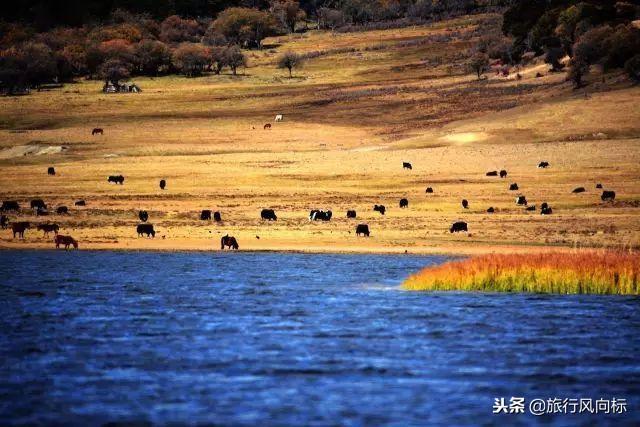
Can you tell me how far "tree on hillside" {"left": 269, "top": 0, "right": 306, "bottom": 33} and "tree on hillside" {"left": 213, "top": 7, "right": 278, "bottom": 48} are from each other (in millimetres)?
13789

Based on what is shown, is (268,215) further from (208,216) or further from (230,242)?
(230,242)

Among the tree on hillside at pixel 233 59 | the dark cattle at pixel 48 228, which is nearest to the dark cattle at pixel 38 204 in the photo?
the dark cattle at pixel 48 228

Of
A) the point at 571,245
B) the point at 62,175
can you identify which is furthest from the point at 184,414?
the point at 62,175

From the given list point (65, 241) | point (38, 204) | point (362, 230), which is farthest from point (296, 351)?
point (38, 204)

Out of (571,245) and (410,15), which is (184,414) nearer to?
(571,245)

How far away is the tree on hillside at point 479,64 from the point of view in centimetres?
11906

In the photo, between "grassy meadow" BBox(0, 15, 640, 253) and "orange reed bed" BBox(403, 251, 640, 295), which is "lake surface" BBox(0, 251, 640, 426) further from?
"grassy meadow" BBox(0, 15, 640, 253)

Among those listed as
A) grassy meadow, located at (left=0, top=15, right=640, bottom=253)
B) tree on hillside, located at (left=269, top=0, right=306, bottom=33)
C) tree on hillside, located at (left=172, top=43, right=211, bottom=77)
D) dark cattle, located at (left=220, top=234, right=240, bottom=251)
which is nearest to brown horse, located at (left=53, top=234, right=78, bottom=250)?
grassy meadow, located at (left=0, top=15, right=640, bottom=253)

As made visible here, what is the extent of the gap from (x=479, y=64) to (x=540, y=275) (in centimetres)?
8974

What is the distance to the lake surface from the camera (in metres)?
18.2

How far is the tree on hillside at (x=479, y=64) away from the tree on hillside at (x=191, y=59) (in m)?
36.4

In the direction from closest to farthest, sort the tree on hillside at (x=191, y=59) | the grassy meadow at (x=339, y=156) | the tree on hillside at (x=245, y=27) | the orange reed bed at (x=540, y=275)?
the orange reed bed at (x=540, y=275)
the grassy meadow at (x=339, y=156)
the tree on hillside at (x=191, y=59)
the tree on hillside at (x=245, y=27)

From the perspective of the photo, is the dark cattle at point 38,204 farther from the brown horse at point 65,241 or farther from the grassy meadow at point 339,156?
the brown horse at point 65,241

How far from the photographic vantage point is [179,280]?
122 feet
